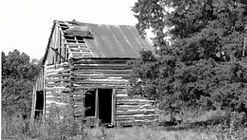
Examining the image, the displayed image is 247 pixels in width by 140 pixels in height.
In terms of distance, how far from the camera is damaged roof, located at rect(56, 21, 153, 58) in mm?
19453

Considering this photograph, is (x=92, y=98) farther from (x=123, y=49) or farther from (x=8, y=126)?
(x=8, y=126)

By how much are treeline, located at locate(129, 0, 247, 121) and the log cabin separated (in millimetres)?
3335

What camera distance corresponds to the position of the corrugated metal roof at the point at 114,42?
775 inches

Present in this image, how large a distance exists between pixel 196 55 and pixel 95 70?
6.75m

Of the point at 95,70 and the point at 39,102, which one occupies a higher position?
the point at 95,70

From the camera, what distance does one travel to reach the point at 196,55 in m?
14.0

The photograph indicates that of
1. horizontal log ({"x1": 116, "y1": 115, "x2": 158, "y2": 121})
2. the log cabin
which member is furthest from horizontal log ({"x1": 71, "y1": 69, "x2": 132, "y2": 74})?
horizontal log ({"x1": 116, "y1": 115, "x2": 158, "y2": 121})

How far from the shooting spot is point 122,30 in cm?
2278

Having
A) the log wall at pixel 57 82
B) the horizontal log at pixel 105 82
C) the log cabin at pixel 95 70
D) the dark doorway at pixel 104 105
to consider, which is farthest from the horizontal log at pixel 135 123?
the dark doorway at pixel 104 105

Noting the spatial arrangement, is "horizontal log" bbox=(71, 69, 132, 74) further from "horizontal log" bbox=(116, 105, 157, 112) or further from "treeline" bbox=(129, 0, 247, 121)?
"treeline" bbox=(129, 0, 247, 121)

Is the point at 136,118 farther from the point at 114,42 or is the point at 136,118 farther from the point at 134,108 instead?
the point at 114,42

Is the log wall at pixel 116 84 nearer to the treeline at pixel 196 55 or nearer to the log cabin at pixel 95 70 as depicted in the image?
the log cabin at pixel 95 70

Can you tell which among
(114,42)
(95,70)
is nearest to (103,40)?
(114,42)

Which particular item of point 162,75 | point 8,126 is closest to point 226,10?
point 162,75
